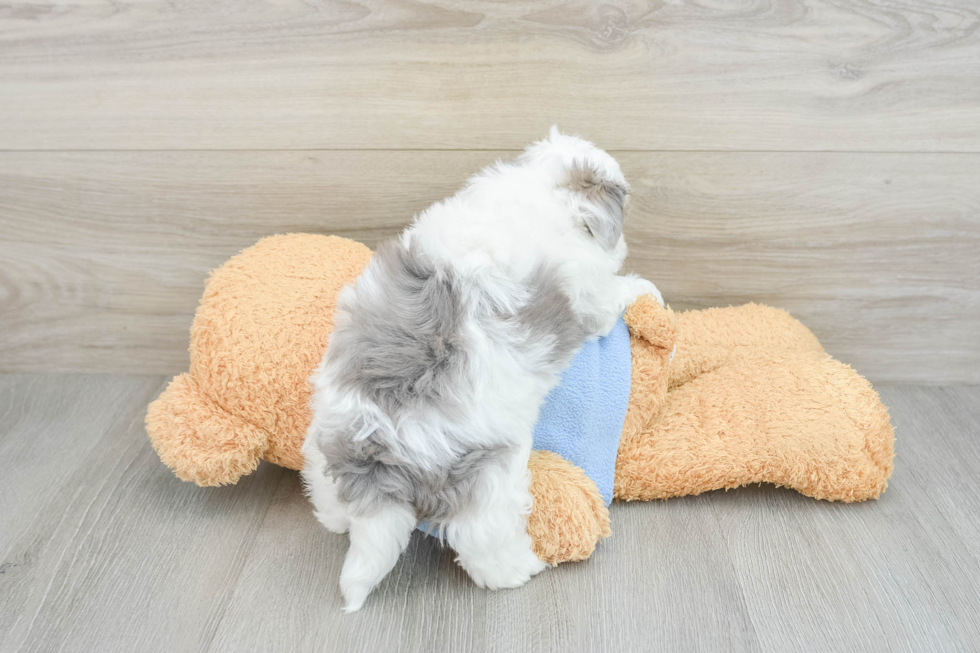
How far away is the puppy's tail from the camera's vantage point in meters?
0.97

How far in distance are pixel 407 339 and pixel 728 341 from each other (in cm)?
72

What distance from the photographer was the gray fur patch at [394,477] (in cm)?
97

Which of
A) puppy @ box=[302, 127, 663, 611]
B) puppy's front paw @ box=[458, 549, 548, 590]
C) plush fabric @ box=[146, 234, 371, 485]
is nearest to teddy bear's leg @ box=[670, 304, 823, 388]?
puppy @ box=[302, 127, 663, 611]

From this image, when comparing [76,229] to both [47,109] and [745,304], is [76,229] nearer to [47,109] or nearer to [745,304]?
[47,109]

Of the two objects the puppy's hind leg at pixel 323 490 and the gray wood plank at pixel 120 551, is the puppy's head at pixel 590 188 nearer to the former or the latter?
the puppy's hind leg at pixel 323 490

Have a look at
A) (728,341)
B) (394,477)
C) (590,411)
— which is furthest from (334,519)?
(728,341)

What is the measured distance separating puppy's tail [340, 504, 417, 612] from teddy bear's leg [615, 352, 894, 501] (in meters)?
0.43

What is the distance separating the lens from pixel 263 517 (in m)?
1.26

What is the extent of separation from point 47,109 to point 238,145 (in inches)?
14.9

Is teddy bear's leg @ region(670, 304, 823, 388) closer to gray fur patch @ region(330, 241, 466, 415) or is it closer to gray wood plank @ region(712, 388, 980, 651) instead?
gray wood plank @ region(712, 388, 980, 651)

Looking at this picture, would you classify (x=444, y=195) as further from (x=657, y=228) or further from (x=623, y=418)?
(x=623, y=418)

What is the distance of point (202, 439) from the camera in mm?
1199

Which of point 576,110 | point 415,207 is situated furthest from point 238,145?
point 576,110

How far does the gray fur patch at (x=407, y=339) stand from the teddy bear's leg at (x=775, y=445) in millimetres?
434
